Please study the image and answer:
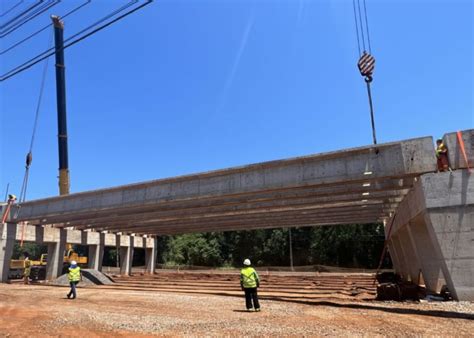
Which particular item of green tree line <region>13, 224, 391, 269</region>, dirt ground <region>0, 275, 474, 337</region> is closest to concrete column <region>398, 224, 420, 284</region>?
dirt ground <region>0, 275, 474, 337</region>

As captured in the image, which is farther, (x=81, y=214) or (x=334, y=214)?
(x=334, y=214)

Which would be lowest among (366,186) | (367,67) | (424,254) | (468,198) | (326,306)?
(326,306)

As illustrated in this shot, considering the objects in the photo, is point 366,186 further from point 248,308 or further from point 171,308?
point 171,308

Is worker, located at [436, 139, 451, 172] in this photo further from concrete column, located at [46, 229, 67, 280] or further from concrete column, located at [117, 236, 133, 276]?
concrete column, located at [117, 236, 133, 276]

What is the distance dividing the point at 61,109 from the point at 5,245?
1435cm

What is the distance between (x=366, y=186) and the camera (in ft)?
55.9

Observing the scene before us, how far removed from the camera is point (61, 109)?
3591 cm

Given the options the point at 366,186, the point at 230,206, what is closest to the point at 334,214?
the point at 230,206

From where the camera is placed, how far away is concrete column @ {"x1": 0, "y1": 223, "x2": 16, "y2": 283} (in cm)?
2614

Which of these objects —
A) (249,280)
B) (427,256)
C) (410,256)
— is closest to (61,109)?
(249,280)

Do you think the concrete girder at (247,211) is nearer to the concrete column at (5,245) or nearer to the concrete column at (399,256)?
the concrete column at (399,256)

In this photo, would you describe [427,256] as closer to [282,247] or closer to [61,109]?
[61,109]

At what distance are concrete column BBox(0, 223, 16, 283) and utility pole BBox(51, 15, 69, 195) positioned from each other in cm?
591

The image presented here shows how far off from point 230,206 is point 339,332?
15.1 m
